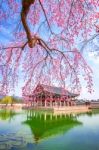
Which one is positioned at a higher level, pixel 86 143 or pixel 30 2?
pixel 30 2

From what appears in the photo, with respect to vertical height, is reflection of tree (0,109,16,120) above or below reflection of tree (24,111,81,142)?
above

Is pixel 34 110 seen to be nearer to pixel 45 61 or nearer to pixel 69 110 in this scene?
pixel 69 110

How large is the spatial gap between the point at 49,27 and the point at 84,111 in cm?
4412

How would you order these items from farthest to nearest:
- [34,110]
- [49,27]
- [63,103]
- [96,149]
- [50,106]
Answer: [63,103] < [34,110] < [50,106] < [96,149] < [49,27]

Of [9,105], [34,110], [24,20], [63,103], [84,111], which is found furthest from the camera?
[9,105]

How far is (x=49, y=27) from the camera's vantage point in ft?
18.4

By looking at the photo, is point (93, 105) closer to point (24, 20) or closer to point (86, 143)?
point (86, 143)

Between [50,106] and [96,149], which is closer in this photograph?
[96,149]

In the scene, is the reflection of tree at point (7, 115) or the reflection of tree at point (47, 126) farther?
the reflection of tree at point (7, 115)

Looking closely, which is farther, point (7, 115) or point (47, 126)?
point (7, 115)

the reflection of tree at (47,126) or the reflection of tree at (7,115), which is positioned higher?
the reflection of tree at (7,115)

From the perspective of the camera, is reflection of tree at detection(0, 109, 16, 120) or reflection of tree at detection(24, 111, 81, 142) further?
reflection of tree at detection(0, 109, 16, 120)

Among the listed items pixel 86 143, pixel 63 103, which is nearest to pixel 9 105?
pixel 63 103

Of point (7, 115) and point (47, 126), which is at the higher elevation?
point (7, 115)
